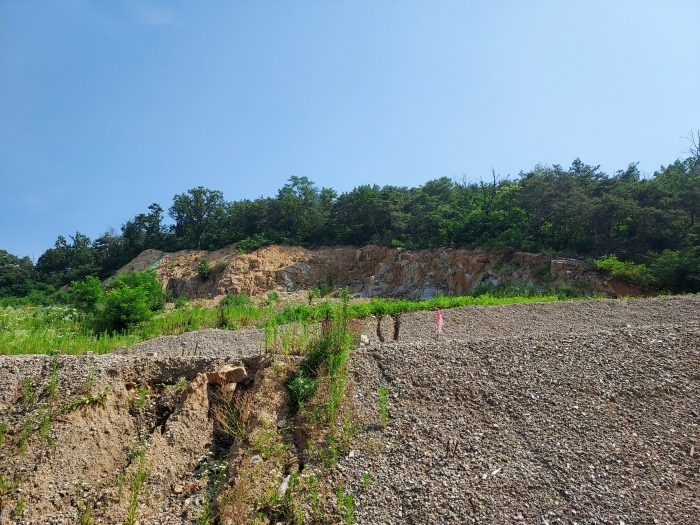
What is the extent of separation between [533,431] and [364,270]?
914 inches

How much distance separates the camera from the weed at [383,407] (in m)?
5.11

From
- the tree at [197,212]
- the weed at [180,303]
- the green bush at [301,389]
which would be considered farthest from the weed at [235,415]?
the tree at [197,212]

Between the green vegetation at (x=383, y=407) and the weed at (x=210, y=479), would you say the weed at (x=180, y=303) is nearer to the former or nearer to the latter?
the weed at (x=210, y=479)

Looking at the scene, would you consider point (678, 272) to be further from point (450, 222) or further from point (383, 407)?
point (383, 407)

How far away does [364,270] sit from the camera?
28.0 m

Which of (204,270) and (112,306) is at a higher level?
(204,270)

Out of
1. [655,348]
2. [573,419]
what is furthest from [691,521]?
[655,348]

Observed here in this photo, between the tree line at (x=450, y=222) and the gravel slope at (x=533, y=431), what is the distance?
39.9 feet

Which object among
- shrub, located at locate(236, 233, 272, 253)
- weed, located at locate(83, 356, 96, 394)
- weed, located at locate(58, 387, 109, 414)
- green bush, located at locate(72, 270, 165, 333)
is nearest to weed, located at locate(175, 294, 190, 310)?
shrub, located at locate(236, 233, 272, 253)

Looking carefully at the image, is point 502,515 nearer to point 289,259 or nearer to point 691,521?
point 691,521

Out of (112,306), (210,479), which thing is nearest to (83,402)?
(210,479)

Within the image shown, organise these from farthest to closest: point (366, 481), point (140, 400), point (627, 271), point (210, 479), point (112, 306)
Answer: point (627, 271) → point (112, 306) → point (140, 400) → point (210, 479) → point (366, 481)

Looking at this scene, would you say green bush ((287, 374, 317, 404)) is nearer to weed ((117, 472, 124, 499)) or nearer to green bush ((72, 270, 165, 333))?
weed ((117, 472, 124, 499))

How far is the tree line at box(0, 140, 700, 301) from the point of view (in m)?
18.8
